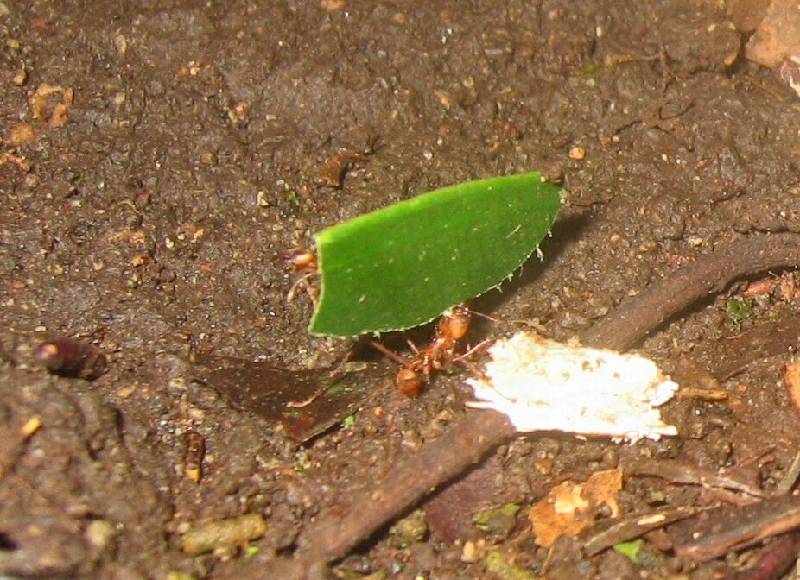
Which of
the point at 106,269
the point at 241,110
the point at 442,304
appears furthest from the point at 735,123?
the point at 106,269

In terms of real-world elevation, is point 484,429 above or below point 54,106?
below

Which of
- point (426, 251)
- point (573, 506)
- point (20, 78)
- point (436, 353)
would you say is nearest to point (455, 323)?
point (436, 353)

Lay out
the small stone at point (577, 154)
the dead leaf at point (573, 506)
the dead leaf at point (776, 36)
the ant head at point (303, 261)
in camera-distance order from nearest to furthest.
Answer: the dead leaf at point (573, 506) < the ant head at point (303, 261) < the small stone at point (577, 154) < the dead leaf at point (776, 36)

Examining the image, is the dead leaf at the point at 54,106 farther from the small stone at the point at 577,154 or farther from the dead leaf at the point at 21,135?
the small stone at the point at 577,154

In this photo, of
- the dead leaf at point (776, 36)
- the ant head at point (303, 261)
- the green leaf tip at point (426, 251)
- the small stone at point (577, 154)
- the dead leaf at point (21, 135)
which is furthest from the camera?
the dead leaf at point (776, 36)

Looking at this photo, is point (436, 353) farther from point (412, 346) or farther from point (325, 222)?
point (325, 222)

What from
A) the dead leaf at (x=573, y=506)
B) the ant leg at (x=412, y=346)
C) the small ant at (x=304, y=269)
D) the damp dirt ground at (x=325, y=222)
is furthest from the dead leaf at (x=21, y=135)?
the dead leaf at (x=573, y=506)

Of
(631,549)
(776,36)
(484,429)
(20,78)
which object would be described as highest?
(20,78)
